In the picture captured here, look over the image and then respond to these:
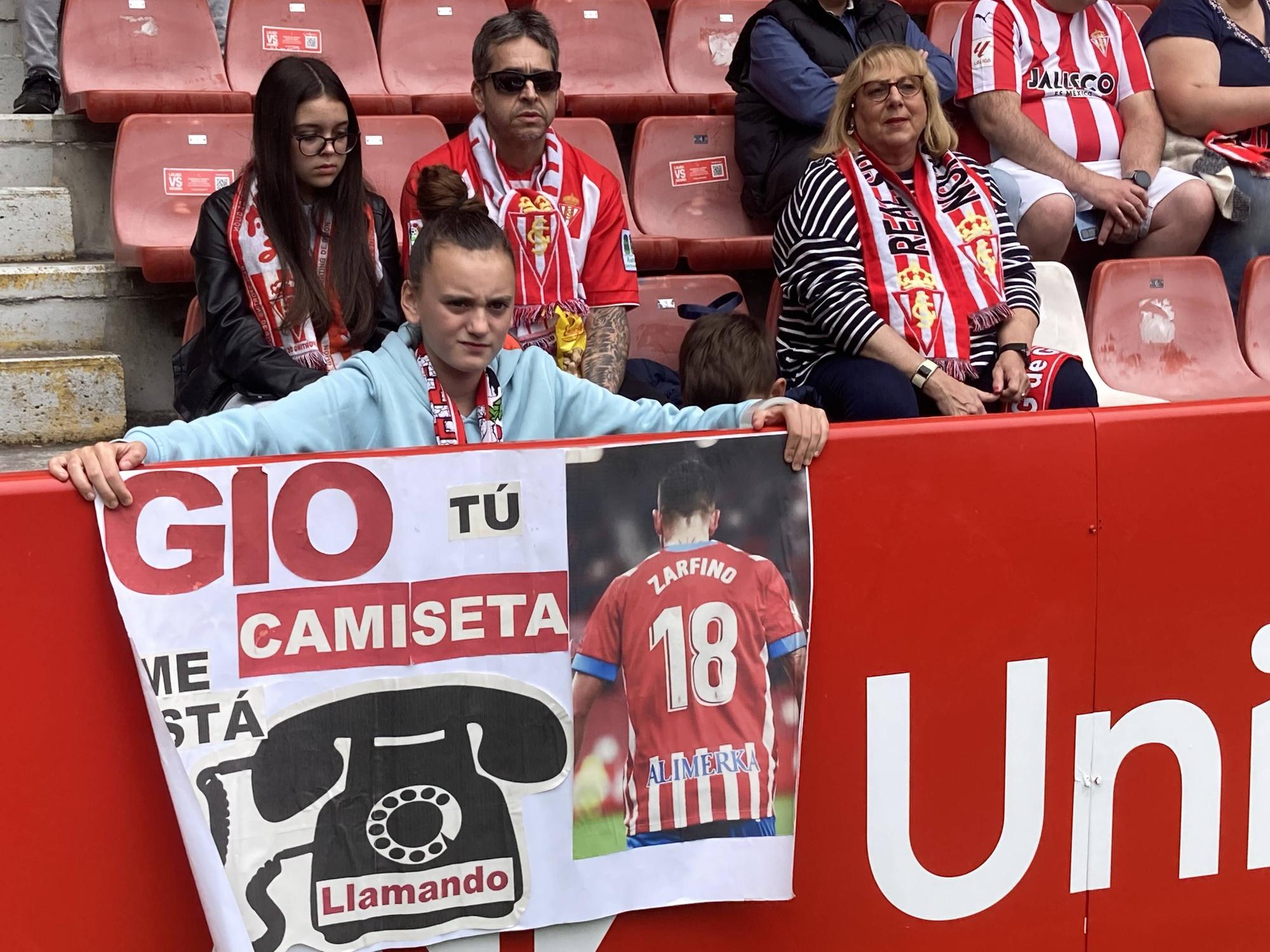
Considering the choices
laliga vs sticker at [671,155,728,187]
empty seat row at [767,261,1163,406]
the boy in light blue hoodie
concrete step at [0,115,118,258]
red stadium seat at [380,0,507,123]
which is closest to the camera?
the boy in light blue hoodie

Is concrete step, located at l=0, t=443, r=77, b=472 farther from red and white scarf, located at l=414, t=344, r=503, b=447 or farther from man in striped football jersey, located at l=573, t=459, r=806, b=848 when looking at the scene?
man in striped football jersey, located at l=573, t=459, r=806, b=848

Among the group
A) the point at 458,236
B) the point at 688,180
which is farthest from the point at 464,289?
the point at 688,180

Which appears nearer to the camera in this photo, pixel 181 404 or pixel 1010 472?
pixel 1010 472

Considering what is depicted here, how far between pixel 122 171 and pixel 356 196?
51.3 inches

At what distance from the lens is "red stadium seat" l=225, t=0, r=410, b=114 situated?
5023 millimetres

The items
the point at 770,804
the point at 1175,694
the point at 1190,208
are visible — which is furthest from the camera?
the point at 1190,208

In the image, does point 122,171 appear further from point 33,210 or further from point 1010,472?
point 1010,472

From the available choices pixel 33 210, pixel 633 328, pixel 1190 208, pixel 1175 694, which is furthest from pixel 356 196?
pixel 1190 208

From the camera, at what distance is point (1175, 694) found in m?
2.45

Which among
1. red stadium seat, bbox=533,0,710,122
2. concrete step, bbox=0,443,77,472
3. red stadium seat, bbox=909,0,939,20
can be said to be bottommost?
concrete step, bbox=0,443,77,472

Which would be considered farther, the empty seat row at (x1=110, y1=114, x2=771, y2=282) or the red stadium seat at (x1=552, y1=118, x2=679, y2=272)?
the red stadium seat at (x1=552, y1=118, x2=679, y2=272)

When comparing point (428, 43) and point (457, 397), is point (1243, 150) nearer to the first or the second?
point (428, 43)

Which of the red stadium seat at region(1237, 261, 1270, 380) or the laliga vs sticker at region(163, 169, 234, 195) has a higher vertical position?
the laliga vs sticker at region(163, 169, 234, 195)

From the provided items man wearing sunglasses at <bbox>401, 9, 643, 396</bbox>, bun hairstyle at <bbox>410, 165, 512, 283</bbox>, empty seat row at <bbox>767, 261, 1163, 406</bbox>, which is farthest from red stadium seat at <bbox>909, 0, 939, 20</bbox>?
bun hairstyle at <bbox>410, 165, 512, 283</bbox>
